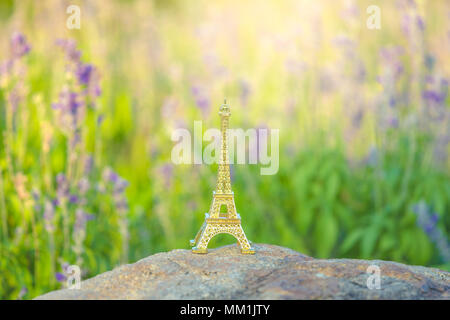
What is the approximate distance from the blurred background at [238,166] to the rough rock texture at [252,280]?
1.06 meters

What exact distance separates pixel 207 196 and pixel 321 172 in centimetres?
113

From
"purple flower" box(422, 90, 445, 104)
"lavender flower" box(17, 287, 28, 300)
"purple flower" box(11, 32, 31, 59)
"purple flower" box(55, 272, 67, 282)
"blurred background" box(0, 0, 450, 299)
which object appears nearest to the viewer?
"purple flower" box(55, 272, 67, 282)

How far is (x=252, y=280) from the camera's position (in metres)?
2.75

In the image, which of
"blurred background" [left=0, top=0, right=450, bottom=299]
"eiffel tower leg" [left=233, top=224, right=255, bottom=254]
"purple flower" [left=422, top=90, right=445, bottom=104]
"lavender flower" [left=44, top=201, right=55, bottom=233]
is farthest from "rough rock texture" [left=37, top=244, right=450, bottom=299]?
"purple flower" [left=422, top=90, right=445, bottom=104]

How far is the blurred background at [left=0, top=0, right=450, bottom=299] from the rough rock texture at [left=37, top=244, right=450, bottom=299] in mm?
1055

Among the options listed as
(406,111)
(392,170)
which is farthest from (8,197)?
(406,111)

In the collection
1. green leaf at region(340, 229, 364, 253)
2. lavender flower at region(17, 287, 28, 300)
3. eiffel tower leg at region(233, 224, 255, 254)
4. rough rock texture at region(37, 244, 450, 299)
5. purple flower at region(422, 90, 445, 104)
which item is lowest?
lavender flower at region(17, 287, 28, 300)

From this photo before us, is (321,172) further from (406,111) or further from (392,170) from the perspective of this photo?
(406,111)

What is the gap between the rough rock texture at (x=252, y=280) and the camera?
2.62 metres

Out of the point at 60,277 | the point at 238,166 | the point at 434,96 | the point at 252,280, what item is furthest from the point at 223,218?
the point at 434,96

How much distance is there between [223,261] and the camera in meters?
2.97

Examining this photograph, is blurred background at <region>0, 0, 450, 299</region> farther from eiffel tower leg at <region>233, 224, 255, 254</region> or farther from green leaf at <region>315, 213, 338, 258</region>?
eiffel tower leg at <region>233, 224, 255, 254</region>

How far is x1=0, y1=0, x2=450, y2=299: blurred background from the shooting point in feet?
13.8

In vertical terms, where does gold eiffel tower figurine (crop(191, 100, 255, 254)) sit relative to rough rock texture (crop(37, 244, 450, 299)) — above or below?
above
